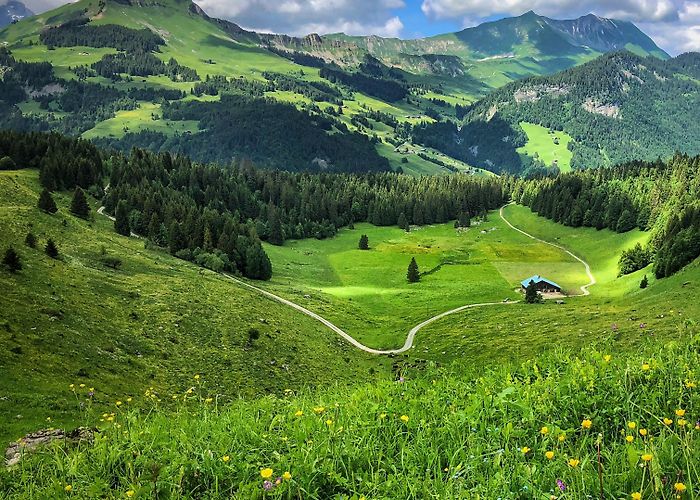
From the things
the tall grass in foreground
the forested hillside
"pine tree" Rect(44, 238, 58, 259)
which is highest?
the forested hillside

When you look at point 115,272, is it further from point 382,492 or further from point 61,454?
point 382,492

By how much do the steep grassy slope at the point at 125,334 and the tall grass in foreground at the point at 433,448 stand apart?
61.9ft

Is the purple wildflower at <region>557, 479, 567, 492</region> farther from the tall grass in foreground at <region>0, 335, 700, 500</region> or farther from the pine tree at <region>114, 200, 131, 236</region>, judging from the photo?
the pine tree at <region>114, 200, 131, 236</region>

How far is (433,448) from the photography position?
7.22 metres

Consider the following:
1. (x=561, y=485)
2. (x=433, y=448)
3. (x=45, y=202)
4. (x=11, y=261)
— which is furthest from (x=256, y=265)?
(x=561, y=485)

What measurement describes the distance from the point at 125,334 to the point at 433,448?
151 ft

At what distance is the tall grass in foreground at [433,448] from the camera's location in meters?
5.77

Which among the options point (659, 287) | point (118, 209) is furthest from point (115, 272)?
point (659, 287)

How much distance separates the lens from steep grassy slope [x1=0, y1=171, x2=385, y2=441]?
1275 inches

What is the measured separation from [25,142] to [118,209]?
51776 mm

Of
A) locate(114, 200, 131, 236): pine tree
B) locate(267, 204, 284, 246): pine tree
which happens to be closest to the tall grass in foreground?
locate(114, 200, 131, 236): pine tree

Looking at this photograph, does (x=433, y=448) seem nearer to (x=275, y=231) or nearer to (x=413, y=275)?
(x=413, y=275)

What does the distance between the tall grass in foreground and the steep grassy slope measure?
18.9 m

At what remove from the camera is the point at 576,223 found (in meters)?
191
